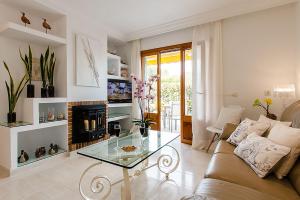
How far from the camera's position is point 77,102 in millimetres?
3127

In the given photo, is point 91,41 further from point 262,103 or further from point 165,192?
point 262,103

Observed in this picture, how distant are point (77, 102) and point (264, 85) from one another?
136 inches

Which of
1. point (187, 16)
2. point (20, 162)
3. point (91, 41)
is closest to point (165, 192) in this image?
point (20, 162)

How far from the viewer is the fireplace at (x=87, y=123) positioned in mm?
3096

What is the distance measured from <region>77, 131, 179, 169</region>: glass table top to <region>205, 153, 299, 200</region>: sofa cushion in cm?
65

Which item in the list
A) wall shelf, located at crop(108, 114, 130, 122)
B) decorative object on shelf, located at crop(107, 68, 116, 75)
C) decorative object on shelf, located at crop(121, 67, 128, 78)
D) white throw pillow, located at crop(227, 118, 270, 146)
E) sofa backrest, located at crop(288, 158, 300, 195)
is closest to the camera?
sofa backrest, located at crop(288, 158, 300, 195)

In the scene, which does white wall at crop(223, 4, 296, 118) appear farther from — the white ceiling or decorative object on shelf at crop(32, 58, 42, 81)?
decorative object on shelf at crop(32, 58, 42, 81)

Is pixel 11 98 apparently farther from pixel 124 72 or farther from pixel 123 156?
pixel 124 72

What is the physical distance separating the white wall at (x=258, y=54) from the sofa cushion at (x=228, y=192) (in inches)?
93.2

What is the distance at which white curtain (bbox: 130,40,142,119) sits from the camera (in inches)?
176

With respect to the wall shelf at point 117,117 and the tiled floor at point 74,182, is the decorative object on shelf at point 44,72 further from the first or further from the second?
the wall shelf at point 117,117

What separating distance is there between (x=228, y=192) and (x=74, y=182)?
1.87 metres

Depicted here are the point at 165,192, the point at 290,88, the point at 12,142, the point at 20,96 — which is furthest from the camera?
the point at 20,96

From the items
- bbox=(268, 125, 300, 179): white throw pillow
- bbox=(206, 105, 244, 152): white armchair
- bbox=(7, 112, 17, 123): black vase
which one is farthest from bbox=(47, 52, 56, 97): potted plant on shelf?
bbox=(268, 125, 300, 179): white throw pillow
